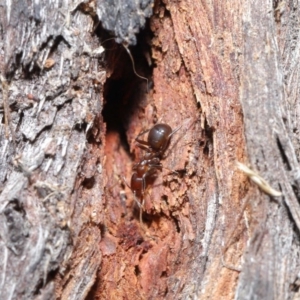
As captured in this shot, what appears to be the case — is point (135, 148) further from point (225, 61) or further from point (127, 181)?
point (225, 61)

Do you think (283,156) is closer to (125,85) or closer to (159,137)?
(159,137)

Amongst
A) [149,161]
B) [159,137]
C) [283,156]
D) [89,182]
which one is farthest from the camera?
[149,161]

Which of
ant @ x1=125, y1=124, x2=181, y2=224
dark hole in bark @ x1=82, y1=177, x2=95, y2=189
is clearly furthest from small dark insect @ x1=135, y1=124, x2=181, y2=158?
dark hole in bark @ x1=82, y1=177, x2=95, y2=189

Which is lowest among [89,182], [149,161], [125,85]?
[89,182]

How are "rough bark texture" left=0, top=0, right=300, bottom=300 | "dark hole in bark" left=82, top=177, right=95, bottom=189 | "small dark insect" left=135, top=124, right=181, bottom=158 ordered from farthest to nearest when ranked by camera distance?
"small dark insect" left=135, top=124, right=181, bottom=158 → "dark hole in bark" left=82, top=177, right=95, bottom=189 → "rough bark texture" left=0, top=0, right=300, bottom=300

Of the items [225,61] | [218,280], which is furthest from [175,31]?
[218,280]

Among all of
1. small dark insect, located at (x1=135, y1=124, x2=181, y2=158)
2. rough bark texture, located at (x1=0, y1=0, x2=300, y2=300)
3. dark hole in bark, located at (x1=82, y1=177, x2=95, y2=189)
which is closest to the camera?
rough bark texture, located at (x1=0, y1=0, x2=300, y2=300)

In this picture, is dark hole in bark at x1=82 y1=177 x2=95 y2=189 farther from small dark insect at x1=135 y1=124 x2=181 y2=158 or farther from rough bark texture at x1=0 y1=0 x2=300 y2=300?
small dark insect at x1=135 y1=124 x2=181 y2=158

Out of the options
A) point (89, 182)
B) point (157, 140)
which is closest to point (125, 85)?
point (157, 140)
